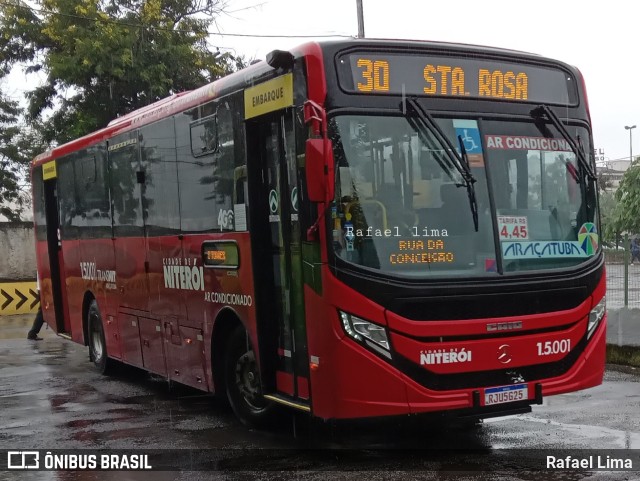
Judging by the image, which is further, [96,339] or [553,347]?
[96,339]

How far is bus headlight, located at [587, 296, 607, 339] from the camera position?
7.39 metres

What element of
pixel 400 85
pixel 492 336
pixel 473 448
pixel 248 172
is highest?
pixel 400 85

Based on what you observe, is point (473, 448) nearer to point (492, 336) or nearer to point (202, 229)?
point (492, 336)

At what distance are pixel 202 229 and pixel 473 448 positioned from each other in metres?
3.36

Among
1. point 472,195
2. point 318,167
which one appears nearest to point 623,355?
point 472,195

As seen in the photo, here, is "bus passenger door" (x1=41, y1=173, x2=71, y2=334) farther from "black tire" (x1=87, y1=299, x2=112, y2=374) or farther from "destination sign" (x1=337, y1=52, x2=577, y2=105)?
"destination sign" (x1=337, y1=52, x2=577, y2=105)

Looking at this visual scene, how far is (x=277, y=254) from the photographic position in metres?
7.67

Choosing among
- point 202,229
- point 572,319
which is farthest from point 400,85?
point 202,229

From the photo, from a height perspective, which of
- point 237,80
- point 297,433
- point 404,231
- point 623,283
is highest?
point 237,80

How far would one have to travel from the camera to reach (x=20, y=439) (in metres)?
8.52

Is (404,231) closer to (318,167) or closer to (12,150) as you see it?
(318,167)

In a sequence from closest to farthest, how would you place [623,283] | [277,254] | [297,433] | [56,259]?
1. [277,254]
2. [297,433]
3. [623,283]
4. [56,259]

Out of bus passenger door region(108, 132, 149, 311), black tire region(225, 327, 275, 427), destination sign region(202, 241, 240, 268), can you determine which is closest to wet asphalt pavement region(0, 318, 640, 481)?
black tire region(225, 327, 275, 427)

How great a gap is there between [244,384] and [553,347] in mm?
2940
